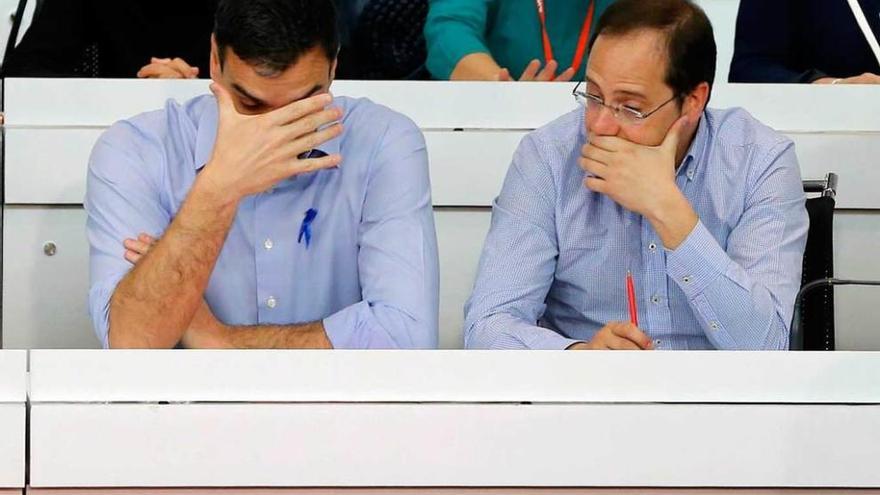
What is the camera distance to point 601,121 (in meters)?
1.67

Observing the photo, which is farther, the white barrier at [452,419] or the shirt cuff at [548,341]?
the shirt cuff at [548,341]

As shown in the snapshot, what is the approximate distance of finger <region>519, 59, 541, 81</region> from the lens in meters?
2.08

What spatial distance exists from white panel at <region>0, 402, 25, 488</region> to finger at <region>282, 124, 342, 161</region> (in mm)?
790

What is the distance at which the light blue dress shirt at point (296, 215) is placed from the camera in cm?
165

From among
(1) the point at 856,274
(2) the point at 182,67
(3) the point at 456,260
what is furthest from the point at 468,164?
(1) the point at 856,274

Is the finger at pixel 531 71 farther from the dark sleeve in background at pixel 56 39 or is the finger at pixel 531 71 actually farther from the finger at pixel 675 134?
the dark sleeve in background at pixel 56 39

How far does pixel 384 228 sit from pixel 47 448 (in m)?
0.83

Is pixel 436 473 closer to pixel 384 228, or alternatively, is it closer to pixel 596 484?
pixel 596 484

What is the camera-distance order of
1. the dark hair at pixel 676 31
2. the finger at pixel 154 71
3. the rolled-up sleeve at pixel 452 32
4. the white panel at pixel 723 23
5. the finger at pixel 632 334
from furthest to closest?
the white panel at pixel 723 23 → the rolled-up sleeve at pixel 452 32 → the finger at pixel 154 71 → the dark hair at pixel 676 31 → the finger at pixel 632 334

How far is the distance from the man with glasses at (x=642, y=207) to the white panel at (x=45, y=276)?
563mm

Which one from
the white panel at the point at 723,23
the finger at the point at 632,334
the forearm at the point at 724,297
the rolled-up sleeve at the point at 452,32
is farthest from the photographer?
the white panel at the point at 723,23

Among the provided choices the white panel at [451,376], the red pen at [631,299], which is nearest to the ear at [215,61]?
the red pen at [631,299]

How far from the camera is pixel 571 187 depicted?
170cm

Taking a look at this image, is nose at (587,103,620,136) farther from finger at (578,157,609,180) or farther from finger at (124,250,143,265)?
finger at (124,250,143,265)
